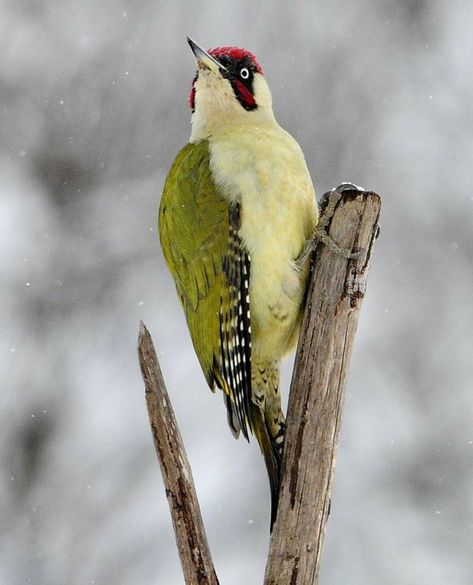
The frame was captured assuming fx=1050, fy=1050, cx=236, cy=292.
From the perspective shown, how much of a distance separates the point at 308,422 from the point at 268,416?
1.43ft

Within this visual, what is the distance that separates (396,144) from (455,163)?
1.65ft

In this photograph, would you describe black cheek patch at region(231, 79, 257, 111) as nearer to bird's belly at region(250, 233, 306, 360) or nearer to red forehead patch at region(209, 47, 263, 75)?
red forehead patch at region(209, 47, 263, 75)

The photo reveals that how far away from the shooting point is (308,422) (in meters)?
3.80

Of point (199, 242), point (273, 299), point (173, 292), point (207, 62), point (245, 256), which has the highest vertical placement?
point (173, 292)

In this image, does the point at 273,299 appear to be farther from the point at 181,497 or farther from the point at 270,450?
the point at 181,497

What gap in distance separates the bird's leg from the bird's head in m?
0.61

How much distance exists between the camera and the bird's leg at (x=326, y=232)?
385 centimetres

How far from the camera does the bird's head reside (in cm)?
443

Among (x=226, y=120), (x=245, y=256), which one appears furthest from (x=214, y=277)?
(x=226, y=120)

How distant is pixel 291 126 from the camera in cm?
820

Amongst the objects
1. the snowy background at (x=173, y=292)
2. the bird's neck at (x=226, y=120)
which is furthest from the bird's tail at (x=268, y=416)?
the snowy background at (x=173, y=292)

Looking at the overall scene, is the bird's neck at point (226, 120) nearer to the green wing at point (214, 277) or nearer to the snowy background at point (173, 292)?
the green wing at point (214, 277)

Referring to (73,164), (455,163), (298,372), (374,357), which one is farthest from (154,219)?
(298,372)

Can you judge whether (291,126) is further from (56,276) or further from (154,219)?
(56,276)
